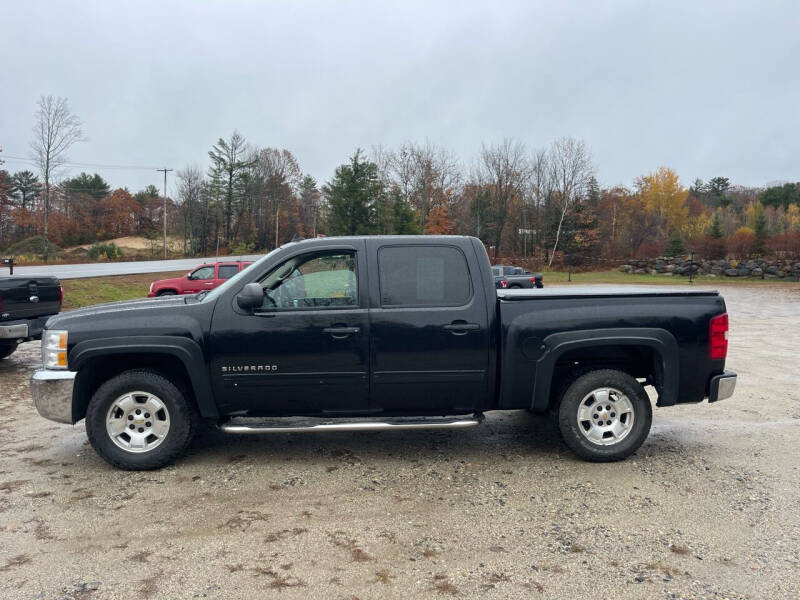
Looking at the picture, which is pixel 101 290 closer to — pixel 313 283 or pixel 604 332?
pixel 313 283

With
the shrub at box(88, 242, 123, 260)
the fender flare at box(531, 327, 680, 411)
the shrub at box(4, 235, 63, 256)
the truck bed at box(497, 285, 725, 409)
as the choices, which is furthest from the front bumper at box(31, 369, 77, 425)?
the shrub at box(4, 235, 63, 256)

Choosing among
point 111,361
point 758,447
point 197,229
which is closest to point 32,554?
point 111,361

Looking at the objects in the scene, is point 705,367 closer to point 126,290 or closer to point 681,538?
point 681,538

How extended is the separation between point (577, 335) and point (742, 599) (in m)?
2.20

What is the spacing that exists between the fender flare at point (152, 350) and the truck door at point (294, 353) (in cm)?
12

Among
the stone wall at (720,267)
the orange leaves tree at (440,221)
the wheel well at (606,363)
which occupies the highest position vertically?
the orange leaves tree at (440,221)

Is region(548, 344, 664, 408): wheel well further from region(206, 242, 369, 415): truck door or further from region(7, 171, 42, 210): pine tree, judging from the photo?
region(7, 171, 42, 210): pine tree

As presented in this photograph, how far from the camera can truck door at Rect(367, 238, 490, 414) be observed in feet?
15.2

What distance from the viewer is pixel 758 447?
17.4 feet

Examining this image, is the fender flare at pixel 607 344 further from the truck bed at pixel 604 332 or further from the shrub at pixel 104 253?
the shrub at pixel 104 253

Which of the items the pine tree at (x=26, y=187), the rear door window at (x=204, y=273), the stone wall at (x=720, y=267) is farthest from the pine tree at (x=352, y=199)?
the pine tree at (x=26, y=187)

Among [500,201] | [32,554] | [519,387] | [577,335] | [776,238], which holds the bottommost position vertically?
[32,554]

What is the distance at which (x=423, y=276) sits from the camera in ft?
15.7

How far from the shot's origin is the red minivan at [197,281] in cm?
1702
